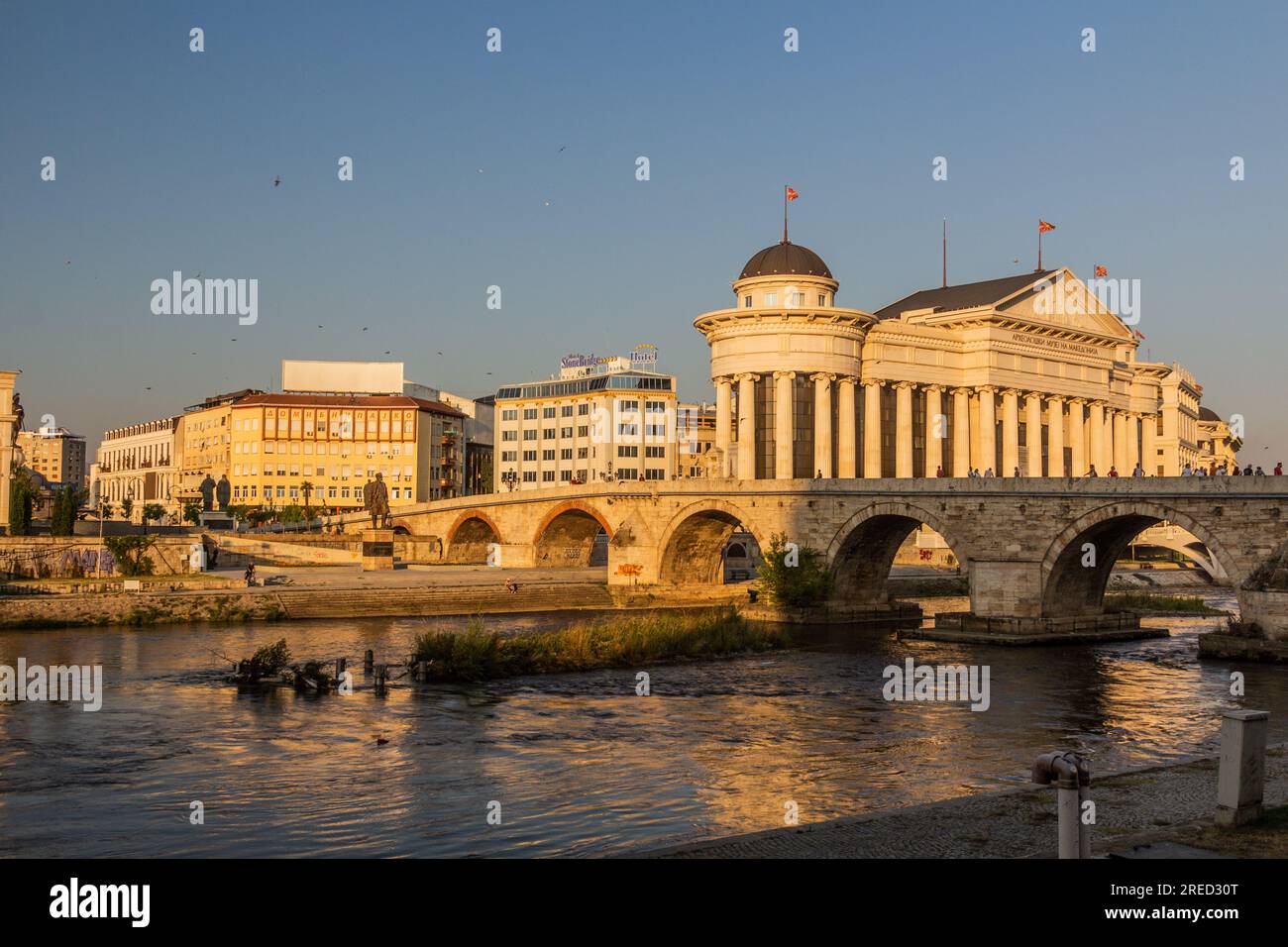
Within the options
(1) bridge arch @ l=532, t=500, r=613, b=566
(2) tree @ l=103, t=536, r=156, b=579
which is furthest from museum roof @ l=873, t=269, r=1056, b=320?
(2) tree @ l=103, t=536, r=156, b=579

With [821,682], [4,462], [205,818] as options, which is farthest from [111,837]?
[4,462]

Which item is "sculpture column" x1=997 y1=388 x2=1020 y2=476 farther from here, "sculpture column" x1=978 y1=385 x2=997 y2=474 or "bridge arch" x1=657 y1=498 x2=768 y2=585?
"bridge arch" x1=657 y1=498 x2=768 y2=585

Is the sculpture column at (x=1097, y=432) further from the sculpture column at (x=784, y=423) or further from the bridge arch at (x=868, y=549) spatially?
the bridge arch at (x=868, y=549)

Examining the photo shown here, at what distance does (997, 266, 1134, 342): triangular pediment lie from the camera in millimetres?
98312

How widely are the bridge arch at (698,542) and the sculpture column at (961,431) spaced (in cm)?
3053

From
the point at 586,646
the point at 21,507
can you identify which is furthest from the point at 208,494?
the point at 586,646

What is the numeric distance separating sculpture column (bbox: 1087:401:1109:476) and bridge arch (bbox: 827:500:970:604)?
A: 157 ft

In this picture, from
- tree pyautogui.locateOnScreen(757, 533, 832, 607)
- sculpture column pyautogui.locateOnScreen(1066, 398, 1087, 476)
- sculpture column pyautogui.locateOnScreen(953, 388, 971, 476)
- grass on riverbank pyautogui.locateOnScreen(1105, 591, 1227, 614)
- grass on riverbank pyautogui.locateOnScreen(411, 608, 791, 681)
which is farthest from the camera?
sculpture column pyautogui.locateOnScreen(1066, 398, 1087, 476)

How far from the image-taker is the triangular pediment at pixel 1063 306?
323 ft

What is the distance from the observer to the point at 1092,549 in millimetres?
53719

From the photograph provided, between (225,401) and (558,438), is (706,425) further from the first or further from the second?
(225,401)

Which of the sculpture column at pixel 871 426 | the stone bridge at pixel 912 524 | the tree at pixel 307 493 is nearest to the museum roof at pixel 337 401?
the tree at pixel 307 493

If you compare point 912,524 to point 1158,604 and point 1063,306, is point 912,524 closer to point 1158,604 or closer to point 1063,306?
point 1158,604
